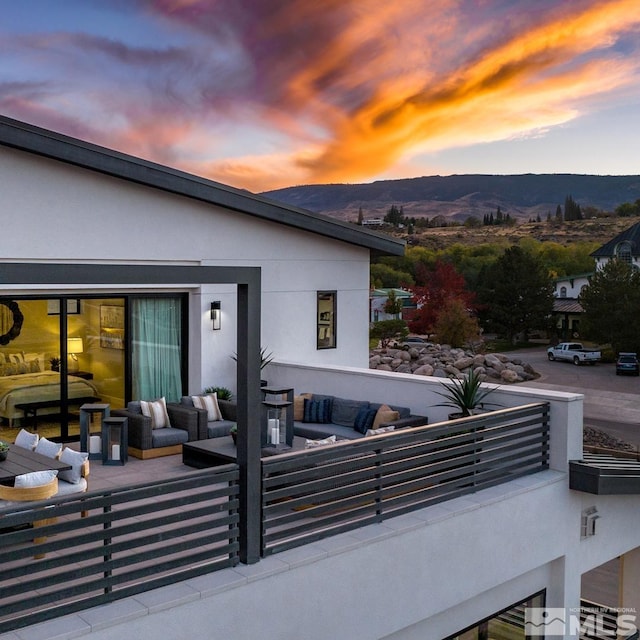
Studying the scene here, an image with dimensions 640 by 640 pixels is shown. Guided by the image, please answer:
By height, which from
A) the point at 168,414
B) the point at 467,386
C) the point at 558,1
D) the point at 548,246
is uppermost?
the point at 558,1

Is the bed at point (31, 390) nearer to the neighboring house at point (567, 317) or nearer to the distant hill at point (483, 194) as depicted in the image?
the neighboring house at point (567, 317)

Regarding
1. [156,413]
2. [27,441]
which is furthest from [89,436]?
[27,441]

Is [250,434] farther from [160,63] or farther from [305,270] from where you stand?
[160,63]

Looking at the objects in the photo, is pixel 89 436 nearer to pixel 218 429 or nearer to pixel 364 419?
pixel 218 429

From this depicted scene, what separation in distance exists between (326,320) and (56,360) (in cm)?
534

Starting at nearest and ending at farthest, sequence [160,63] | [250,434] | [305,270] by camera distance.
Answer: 1. [250,434]
2. [305,270]
3. [160,63]

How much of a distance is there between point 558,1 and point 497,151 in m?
47.0

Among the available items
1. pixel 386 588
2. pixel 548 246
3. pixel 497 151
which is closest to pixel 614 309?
pixel 497 151

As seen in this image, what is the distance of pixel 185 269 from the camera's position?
538 centimetres

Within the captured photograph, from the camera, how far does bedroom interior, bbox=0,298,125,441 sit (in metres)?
11.2

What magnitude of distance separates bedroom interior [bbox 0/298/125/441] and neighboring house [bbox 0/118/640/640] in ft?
0.12

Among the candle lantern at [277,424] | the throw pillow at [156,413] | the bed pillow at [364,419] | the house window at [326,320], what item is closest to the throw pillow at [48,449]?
the throw pillow at [156,413]

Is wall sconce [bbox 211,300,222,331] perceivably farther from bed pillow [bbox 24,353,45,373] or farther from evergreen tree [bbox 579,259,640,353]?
evergreen tree [bbox 579,259,640,353]

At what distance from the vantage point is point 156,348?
12875 mm
